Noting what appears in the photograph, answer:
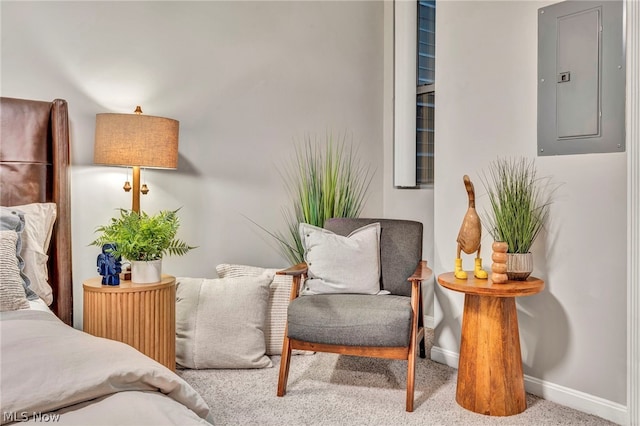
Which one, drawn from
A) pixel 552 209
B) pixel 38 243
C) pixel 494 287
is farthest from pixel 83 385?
pixel 552 209

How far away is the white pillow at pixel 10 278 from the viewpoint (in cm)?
193

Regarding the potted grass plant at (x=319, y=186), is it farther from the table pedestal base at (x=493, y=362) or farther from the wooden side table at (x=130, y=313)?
the table pedestal base at (x=493, y=362)

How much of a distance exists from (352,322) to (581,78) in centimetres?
157

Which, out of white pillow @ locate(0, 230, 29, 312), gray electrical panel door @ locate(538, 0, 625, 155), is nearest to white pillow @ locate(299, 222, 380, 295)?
gray electrical panel door @ locate(538, 0, 625, 155)

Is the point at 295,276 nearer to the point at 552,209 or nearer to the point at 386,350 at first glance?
the point at 386,350

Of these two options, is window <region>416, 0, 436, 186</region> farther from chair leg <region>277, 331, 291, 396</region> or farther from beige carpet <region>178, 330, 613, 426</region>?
chair leg <region>277, 331, 291, 396</region>

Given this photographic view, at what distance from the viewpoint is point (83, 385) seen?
1104 millimetres

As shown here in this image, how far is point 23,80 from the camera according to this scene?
2.66 m

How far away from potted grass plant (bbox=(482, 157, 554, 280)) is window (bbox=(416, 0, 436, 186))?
3.80 feet

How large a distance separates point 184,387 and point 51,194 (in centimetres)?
176

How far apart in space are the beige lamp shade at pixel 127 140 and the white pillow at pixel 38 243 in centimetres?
37

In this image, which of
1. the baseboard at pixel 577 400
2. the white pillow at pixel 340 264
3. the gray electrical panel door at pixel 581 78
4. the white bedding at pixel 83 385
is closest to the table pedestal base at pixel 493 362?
the baseboard at pixel 577 400

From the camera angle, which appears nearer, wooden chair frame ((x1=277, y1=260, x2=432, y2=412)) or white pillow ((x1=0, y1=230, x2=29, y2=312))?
A: white pillow ((x1=0, y1=230, x2=29, y2=312))

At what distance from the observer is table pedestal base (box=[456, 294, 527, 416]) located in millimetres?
2328
